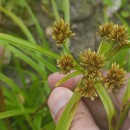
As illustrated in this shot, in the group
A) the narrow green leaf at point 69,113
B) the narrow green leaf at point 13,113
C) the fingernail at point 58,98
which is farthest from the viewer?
the narrow green leaf at point 13,113

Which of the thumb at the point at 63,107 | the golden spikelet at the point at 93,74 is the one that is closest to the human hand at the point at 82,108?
the thumb at the point at 63,107

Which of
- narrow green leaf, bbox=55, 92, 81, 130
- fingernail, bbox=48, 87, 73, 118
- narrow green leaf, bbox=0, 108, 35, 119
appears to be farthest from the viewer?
narrow green leaf, bbox=0, 108, 35, 119

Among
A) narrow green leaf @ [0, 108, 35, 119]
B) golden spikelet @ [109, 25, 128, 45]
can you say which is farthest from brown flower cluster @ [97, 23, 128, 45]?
narrow green leaf @ [0, 108, 35, 119]

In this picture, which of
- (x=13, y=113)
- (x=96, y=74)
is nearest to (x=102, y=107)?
(x=96, y=74)

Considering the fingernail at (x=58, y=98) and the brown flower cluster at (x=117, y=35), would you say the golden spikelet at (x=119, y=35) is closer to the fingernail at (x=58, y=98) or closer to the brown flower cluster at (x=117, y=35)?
the brown flower cluster at (x=117, y=35)

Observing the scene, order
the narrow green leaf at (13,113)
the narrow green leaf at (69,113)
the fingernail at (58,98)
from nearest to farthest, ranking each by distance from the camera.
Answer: the narrow green leaf at (69,113)
the fingernail at (58,98)
the narrow green leaf at (13,113)

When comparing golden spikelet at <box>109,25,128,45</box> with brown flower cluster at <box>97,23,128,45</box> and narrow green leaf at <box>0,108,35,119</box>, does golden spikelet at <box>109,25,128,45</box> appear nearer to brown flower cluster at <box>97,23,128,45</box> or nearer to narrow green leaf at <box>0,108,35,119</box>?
brown flower cluster at <box>97,23,128,45</box>
